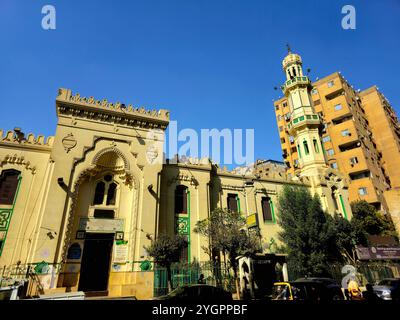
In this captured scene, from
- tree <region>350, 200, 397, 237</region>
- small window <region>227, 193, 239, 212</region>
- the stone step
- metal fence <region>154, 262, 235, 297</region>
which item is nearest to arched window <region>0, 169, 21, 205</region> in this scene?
the stone step

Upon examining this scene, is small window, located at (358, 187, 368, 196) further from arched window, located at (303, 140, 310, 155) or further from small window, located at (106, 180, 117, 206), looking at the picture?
small window, located at (106, 180, 117, 206)

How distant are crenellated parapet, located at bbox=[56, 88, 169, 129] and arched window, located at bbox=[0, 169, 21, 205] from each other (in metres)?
4.96

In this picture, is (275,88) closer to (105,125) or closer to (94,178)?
(105,125)

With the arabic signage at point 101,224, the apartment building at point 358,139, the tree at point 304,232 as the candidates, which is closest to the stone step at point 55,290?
the arabic signage at point 101,224

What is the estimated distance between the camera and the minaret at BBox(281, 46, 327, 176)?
2853 centimetres

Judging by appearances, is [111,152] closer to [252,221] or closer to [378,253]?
[252,221]

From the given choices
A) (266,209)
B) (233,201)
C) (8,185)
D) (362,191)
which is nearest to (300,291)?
(233,201)

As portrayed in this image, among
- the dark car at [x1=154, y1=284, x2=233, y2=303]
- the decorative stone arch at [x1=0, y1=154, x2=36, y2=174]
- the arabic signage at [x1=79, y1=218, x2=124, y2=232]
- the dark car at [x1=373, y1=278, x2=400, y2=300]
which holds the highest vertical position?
the decorative stone arch at [x1=0, y1=154, x2=36, y2=174]

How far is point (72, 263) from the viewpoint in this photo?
15.3 m

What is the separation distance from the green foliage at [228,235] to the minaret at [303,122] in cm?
1433

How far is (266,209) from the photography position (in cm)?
2361
